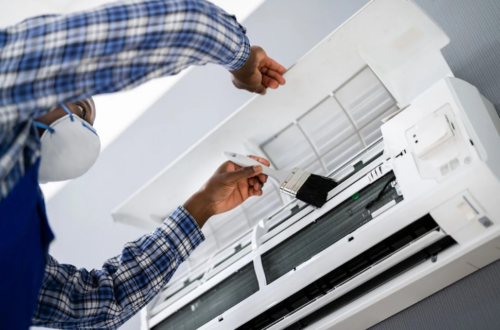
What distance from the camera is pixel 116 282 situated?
44.0 inches

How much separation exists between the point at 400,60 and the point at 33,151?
0.91m

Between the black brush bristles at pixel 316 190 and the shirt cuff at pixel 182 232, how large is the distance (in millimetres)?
280

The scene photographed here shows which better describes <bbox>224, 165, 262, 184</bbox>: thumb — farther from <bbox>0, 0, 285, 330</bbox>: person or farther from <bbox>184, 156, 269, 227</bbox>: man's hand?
<bbox>0, 0, 285, 330</bbox>: person

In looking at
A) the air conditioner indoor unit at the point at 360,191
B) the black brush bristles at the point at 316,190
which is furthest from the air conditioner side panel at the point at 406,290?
the black brush bristles at the point at 316,190

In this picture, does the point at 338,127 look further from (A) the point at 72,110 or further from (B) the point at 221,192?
(A) the point at 72,110

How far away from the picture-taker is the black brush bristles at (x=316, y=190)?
118cm

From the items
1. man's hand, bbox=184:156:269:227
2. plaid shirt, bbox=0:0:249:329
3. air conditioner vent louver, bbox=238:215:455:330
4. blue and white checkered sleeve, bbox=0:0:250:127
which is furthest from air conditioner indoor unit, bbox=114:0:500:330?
blue and white checkered sleeve, bbox=0:0:250:127

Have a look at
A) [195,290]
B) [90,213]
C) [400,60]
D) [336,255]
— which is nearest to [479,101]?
[400,60]

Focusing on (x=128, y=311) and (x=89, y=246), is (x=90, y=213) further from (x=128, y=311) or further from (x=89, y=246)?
(x=128, y=311)

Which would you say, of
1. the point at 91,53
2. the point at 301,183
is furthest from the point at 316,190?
the point at 91,53

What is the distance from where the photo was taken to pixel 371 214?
1053 millimetres

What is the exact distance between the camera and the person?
2.10 feet

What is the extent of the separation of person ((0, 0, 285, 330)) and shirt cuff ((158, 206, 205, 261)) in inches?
1.8

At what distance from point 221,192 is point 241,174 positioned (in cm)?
A: 7
